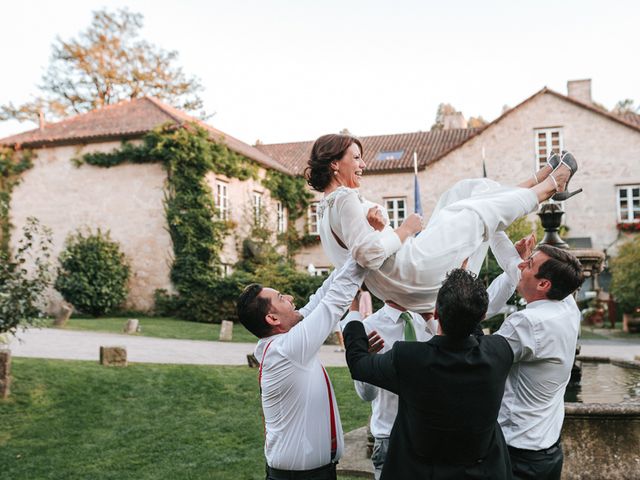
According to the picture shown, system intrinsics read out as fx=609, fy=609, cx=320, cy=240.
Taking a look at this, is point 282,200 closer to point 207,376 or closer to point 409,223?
point 207,376

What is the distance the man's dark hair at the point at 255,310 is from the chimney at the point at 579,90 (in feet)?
99.1

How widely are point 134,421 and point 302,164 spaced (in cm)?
2482

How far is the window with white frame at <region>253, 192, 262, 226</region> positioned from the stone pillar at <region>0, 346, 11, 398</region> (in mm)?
18303

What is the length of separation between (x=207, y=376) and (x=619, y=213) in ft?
75.4

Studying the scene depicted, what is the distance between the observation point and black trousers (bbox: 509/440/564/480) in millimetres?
3234

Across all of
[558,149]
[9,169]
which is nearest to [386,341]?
[9,169]

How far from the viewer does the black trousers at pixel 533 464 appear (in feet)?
10.6

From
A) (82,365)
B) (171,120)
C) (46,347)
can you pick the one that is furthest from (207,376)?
(171,120)

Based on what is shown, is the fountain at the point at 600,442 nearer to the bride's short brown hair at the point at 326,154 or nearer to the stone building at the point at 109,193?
the bride's short brown hair at the point at 326,154

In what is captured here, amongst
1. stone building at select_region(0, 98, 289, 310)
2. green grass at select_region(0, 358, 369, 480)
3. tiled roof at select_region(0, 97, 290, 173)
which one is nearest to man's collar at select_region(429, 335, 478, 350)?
green grass at select_region(0, 358, 369, 480)

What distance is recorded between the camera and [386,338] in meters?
3.71

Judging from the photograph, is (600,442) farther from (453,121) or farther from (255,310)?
(453,121)

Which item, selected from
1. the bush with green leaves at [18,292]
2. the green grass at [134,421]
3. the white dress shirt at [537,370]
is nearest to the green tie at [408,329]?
the white dress shirt at [537,370]

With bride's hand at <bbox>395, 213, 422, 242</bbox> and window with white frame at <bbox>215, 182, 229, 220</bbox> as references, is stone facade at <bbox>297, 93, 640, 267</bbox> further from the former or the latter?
bride's hand at <bbox>395, 213, 422, 242</bbox>
